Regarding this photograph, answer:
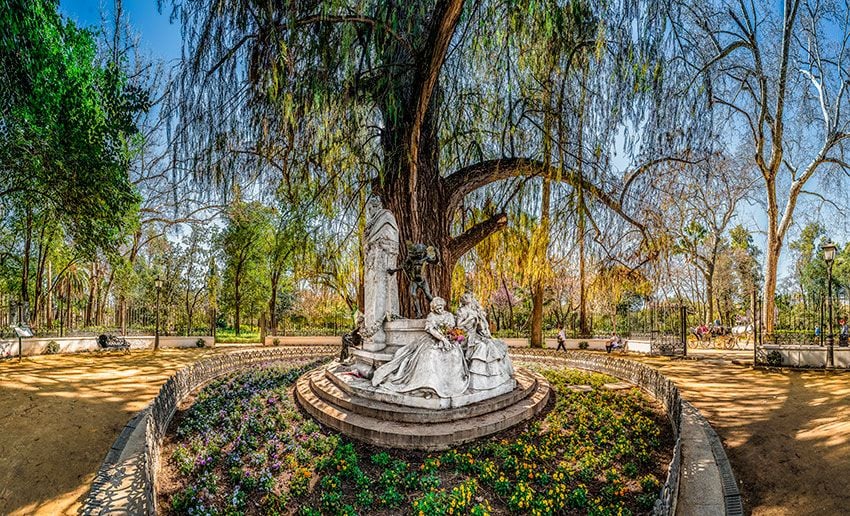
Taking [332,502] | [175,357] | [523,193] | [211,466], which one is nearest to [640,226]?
[523,193]

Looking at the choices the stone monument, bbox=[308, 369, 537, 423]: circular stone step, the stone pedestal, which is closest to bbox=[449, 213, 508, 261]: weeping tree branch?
the stone monument

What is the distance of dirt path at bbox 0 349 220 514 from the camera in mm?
4453

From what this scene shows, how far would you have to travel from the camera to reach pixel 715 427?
6156 mm

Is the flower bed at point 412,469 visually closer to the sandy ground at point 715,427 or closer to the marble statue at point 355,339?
the sandy ground at point 715,427

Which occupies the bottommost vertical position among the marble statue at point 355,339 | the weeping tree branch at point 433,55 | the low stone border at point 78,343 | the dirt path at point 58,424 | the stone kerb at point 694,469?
the low stone border at point 78,343

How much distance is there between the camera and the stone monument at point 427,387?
17.9ft

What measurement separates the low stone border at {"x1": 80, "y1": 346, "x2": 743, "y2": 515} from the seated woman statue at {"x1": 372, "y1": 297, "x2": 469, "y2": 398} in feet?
9.38

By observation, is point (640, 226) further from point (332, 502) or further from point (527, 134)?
point (332, 502)

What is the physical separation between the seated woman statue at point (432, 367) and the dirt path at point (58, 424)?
149 inches

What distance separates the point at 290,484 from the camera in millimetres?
4434

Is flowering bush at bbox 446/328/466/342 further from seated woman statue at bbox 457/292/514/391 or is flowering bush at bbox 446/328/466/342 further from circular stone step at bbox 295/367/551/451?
circular stone step at bbox 295/367/551/451

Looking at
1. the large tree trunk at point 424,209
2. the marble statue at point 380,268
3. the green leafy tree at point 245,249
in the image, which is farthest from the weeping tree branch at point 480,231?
the green leafy tree at point 245,249

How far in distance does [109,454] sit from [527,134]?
345 inches

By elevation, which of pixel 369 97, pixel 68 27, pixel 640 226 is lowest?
pixel 640 226
